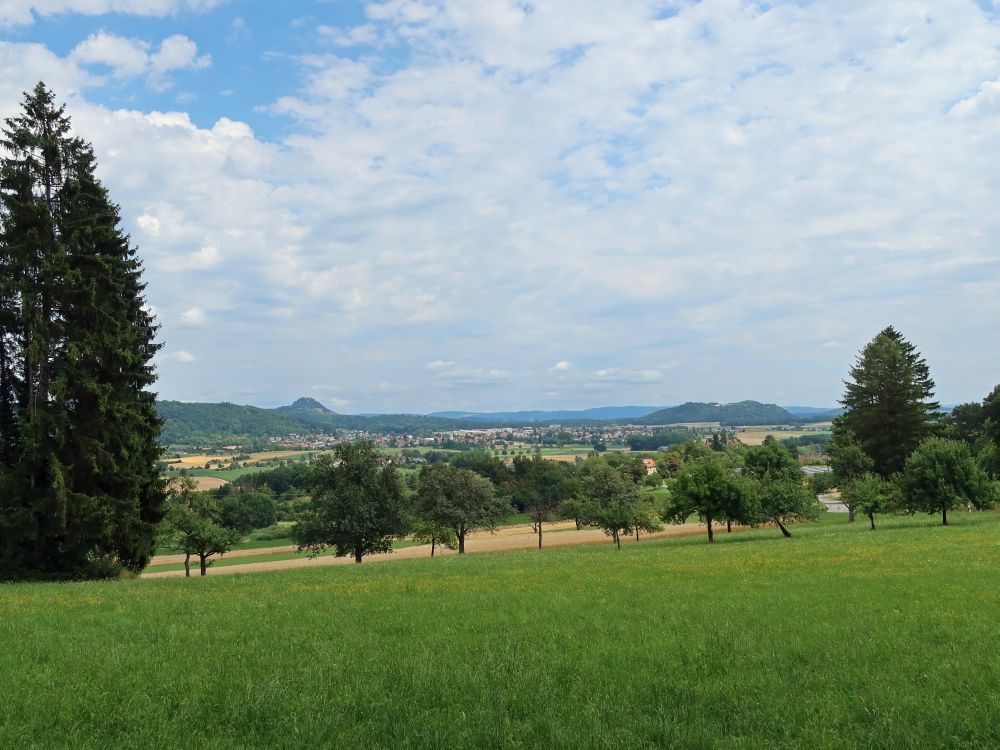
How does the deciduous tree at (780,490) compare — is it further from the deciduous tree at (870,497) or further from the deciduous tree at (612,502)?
the deciduous tree at (612,502)

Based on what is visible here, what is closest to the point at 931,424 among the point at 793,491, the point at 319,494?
the point at 793,491

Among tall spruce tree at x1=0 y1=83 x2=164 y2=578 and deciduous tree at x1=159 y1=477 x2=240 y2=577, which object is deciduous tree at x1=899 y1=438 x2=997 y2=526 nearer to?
tall spruce tree at x1=0 y1=83 x2=164 y2=578

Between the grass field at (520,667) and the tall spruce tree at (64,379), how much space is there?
30.6 ft

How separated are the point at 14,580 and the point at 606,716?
1207 inches

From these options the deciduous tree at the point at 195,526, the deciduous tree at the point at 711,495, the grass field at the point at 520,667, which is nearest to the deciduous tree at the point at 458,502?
the deciduous tree at the point at 195,526

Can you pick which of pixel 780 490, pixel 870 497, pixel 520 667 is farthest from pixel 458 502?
pixel 520 667

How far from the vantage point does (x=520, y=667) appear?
1066 centimetres

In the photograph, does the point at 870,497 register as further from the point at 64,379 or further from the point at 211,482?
the point at 211,482

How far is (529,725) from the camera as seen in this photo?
7.96 metres

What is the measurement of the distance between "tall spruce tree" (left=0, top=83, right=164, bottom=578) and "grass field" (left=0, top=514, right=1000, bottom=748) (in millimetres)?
9312

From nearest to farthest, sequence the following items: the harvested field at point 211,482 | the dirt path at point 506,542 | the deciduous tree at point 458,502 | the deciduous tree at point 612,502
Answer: the deciduous tree at point 612,502 → the deciduous tree at point 458,502 → the dirt path at point 506,542 → the harvested field at point 211,482

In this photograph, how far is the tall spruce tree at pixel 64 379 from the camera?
2806cm

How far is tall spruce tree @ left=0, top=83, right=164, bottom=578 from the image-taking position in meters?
28.1

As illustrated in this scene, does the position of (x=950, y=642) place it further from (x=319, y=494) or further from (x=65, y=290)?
(x=319, y=494)
